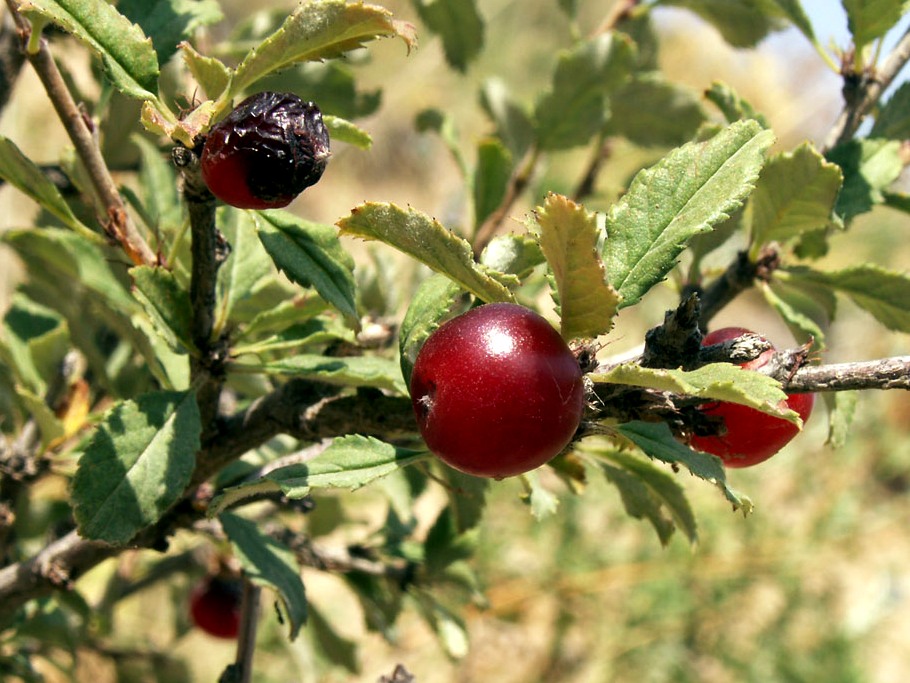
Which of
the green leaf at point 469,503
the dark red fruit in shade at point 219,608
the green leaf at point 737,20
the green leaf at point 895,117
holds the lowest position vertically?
the dark red fruit in shade at point 219,608

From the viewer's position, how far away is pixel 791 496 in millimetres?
3820

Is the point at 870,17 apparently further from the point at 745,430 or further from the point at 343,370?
the point at 343,370

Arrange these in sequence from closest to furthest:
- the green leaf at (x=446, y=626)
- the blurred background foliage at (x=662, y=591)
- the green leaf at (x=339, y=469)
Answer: the green leaf at (x=339, y=469) < the green leaf at (x=446, y=626) < the blurred background foliage at (x=662, y=591)

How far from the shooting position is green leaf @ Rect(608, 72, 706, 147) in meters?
1.71

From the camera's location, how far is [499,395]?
0.72m

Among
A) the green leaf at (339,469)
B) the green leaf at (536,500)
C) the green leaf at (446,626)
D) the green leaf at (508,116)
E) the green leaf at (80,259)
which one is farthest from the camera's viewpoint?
the green leaf at (508,116)

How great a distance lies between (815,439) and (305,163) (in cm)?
379

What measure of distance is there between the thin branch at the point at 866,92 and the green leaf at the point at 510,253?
2.05 ft

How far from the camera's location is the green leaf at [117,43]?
803 mm

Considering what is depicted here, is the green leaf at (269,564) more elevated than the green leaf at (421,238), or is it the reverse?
the green leaf at (421,238)

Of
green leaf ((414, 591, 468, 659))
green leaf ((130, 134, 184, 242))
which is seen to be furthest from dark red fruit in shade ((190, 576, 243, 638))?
green leaf ((130, 134, 184, 242))

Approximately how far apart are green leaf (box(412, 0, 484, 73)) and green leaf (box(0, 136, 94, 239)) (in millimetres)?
894

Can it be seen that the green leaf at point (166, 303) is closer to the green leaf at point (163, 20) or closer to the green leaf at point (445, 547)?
the green leaf at point (163, 20)

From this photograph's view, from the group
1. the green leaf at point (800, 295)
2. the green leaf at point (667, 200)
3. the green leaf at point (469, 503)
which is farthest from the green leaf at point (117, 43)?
the green leaf at point (800, 295)
